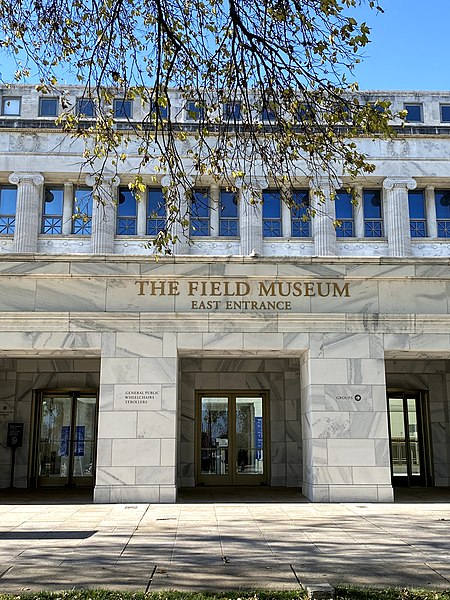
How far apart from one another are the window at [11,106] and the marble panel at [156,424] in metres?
21.3

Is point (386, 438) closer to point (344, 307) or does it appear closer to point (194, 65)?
point (344, 307)

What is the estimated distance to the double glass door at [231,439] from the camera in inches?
744

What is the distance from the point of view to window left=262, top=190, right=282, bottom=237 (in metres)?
29.9

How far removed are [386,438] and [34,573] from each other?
911cm

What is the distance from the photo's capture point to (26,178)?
29703 millimetres

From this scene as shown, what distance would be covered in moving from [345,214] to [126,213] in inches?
367

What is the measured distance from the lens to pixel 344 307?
49.9 feet

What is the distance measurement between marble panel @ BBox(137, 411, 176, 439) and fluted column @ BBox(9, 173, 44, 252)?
1650 cm

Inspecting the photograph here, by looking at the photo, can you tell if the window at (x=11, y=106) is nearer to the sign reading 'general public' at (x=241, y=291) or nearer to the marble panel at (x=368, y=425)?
the sign reading 'general public' at (x=241, y=291)

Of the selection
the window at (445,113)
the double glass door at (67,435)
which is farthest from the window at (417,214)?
the double glass door at (67,435)

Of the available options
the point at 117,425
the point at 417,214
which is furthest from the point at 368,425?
the point at 417,214

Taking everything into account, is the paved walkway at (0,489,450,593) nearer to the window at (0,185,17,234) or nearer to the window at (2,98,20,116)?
the window at (0,185,17,234)

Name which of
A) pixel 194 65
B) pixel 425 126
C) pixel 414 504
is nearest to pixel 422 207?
pixel 425 126

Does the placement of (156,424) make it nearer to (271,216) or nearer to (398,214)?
(271,216)
